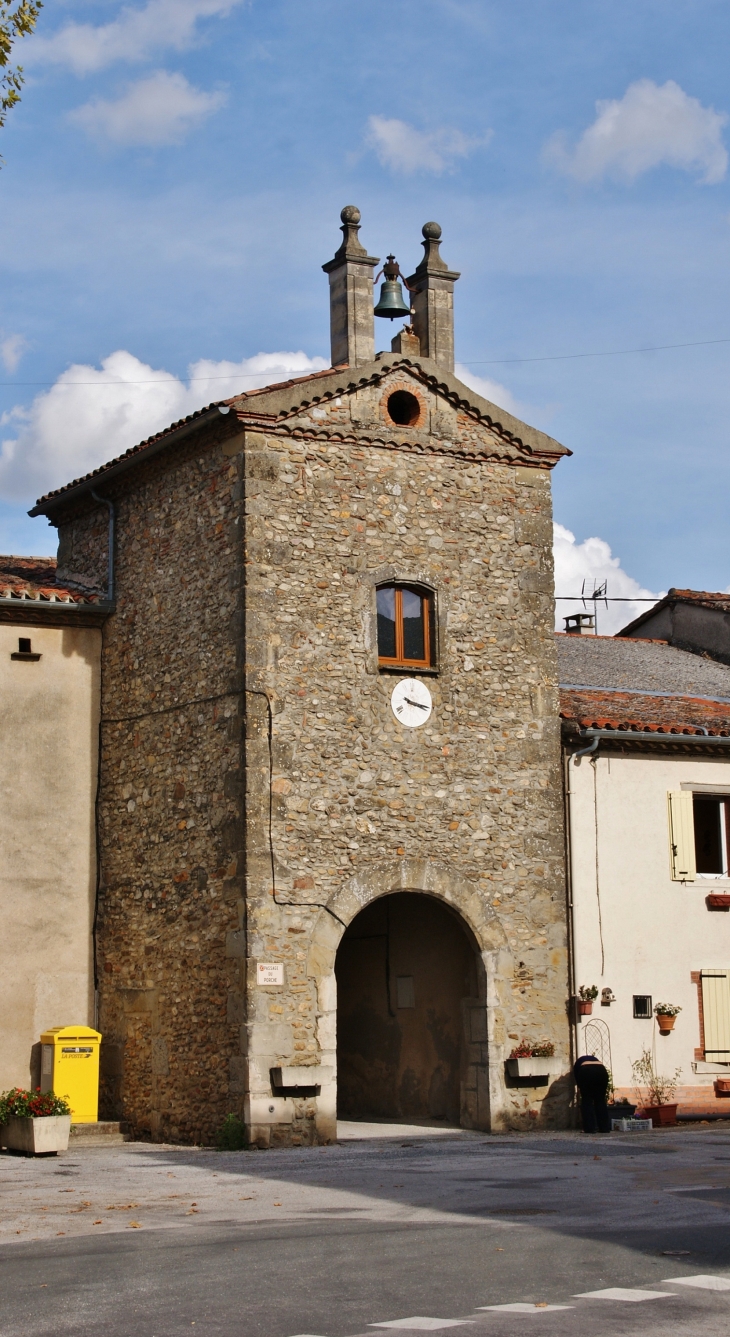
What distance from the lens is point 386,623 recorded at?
18.4 metres

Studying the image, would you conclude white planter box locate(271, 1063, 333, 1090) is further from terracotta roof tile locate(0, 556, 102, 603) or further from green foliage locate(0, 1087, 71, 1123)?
terracotta roof tile locate(0, 556, 102, 603)

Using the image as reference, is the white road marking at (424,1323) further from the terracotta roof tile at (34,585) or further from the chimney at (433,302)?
the chimney at (433,302)

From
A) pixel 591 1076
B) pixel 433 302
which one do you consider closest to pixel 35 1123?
pixel 591 1076

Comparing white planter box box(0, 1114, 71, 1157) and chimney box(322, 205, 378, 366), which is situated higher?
chimney box(322, 205, 378, 366)

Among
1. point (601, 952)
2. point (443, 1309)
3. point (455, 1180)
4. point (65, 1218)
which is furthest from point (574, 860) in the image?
point (443, 1309)

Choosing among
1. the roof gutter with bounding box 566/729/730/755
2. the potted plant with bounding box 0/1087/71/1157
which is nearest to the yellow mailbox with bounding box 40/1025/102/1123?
the potted plant with bounding box 0/1087/71/1157

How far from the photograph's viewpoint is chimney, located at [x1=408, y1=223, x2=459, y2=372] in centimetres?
1972

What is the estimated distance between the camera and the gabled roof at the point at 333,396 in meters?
17.8

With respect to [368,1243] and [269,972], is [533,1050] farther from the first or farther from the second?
[368,1243]

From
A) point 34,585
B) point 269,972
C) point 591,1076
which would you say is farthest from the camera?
point 34,585

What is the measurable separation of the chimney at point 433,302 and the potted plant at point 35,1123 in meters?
9.61

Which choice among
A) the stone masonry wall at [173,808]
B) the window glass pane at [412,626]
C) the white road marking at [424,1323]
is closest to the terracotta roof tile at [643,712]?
the window glass pane at [412,626]

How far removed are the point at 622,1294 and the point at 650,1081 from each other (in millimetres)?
11483

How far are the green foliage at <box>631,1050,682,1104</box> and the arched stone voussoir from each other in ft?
7.94
